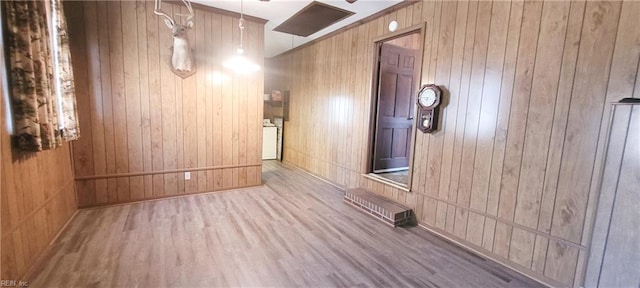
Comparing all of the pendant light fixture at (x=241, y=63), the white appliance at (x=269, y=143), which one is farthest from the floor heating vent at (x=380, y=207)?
the white appliance at (x=269, y=143)

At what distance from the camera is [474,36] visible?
2.63 m

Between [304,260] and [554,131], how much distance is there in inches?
91.1

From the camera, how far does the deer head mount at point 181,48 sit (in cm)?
333

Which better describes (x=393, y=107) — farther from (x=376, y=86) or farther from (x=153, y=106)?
(x=153, y=106)

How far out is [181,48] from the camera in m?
3.46

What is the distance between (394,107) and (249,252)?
3.06 meters

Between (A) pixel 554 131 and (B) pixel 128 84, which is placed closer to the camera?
(A) pixel 554 131

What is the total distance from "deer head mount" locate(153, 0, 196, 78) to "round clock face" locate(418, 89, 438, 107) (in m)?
2.90

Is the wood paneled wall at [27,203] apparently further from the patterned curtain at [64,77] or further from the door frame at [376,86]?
the door frame at [376,86]

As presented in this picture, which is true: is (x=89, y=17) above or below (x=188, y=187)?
above

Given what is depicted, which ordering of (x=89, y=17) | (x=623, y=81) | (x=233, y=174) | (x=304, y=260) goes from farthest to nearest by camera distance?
(x=233, y=174)
(x=89, y=17)
(x=304, y=260)
(x=623, y=81)

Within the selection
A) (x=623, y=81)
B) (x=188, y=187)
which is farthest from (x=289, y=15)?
(x=623, y=81)

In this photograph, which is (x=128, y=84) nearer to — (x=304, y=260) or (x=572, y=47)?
(x=304, y=260)

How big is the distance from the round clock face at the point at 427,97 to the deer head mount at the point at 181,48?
114 inches
